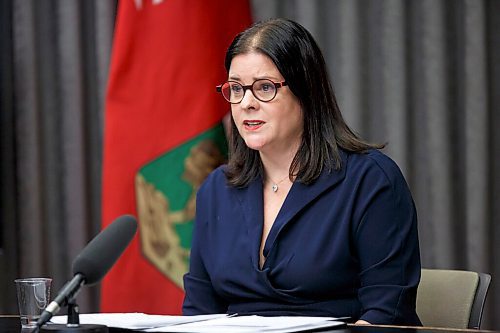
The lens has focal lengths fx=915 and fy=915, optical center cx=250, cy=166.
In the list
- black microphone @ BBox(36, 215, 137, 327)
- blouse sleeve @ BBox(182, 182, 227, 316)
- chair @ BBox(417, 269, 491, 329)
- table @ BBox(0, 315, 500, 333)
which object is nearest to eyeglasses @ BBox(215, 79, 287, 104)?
blouse sleeve @ BBox(182, 182, 227, 316)

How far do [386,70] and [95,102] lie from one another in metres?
1.29

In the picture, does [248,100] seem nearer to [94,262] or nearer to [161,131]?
[94,262]

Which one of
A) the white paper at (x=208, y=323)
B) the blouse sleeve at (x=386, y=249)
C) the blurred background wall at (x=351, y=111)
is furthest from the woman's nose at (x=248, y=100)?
the blurred background wall at (x=351, y=111)

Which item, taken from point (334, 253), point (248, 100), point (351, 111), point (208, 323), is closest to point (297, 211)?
point (334, 253)

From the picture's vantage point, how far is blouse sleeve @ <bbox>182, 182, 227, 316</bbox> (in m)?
2.35

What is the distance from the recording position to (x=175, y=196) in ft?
11.1

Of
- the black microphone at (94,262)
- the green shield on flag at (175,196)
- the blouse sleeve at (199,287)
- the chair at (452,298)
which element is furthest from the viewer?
the green shield on flag at (175,196)

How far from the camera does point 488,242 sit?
3.57 m

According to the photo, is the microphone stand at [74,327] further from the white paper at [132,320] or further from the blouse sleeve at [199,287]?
the blouse sleeve at [199,287]

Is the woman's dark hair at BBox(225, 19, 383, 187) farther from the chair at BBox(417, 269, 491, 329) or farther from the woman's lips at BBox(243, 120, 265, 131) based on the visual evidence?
the chair at BBox(417, 269, 491, 329)

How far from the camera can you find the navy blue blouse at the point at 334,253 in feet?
7.07

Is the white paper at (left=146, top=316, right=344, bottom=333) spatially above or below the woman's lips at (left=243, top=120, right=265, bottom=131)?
below

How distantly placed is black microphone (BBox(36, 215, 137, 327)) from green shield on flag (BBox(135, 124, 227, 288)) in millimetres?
1862

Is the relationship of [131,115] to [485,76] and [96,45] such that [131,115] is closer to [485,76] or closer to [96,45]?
[96,45]
